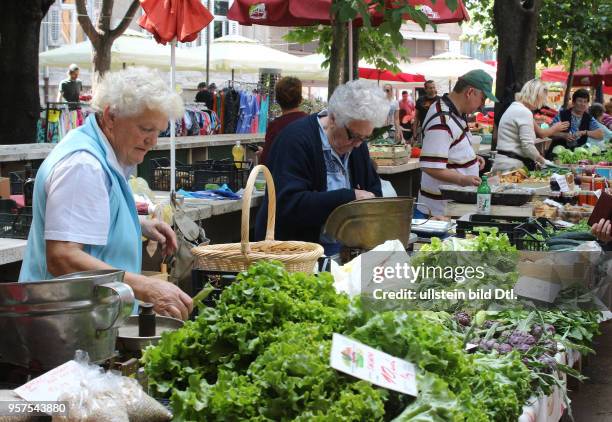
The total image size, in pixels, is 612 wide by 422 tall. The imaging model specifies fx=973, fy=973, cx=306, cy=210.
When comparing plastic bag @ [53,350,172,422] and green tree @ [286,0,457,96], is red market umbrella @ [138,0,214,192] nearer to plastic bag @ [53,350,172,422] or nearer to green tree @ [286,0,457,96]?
green tree @ [286,0,457,96]

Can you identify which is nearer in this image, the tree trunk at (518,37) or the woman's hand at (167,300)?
the woman's hand at (167,300)

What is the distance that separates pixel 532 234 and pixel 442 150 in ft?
5.32

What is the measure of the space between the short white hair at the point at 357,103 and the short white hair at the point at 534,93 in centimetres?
594

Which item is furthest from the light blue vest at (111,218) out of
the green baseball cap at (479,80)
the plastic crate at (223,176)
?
the plastic crate at (223,176)

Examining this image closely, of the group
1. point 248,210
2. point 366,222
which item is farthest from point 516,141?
point 248,210

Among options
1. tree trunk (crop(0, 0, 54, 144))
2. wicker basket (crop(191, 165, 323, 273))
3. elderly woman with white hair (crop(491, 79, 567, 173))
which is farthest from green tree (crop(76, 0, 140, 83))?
wicker basket (crop(191, 165, 323, 273))

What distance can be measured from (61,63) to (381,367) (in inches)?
783

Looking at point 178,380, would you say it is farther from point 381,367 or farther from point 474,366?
point 474,366

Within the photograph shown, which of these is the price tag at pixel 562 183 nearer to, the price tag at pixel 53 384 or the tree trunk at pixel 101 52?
the price tag at pixel 53 384

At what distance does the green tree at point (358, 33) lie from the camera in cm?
568

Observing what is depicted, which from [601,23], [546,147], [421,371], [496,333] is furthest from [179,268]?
[601,23]

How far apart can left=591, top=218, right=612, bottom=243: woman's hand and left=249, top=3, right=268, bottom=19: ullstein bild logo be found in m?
4.25

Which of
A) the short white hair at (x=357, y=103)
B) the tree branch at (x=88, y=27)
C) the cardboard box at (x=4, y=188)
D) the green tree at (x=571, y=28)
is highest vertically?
the green tree at (x=571, y=28)

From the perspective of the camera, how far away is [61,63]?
69.0 feet
